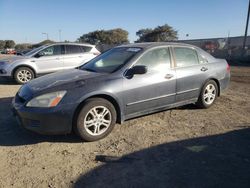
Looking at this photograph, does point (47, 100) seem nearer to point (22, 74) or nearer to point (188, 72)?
point (188, 72)

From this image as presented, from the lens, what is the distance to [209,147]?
4.36 meters

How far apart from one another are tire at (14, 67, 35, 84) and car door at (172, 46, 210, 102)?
265 inches

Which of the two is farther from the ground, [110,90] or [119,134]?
[110,90]

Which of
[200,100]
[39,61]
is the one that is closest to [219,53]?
[39,61]

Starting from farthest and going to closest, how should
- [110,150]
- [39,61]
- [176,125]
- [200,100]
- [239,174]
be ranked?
[39,61] → [200,100] → [176,125] → [110,150] → [239,174]

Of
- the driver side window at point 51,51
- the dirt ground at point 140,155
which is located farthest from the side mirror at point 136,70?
the driver side window at point 51,51

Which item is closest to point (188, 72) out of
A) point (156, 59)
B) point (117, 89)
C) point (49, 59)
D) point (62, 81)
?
point (156, 59)

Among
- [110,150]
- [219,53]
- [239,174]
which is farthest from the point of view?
[219,53]

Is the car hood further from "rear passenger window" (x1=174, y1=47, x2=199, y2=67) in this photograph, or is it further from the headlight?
"rear passenger window" (x1=174, y1=47, x2=199, y2=67)

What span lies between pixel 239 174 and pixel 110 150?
1.82m

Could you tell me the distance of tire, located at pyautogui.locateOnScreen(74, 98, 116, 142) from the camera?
4.48 m

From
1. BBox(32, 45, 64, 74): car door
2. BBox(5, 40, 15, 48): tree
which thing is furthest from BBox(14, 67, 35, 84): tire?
BBox(5, 40, 15, 48): tree

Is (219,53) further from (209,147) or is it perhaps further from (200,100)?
(209,147)

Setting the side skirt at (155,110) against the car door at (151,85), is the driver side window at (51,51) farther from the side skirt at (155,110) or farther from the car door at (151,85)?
the side skirt at (155,110)
